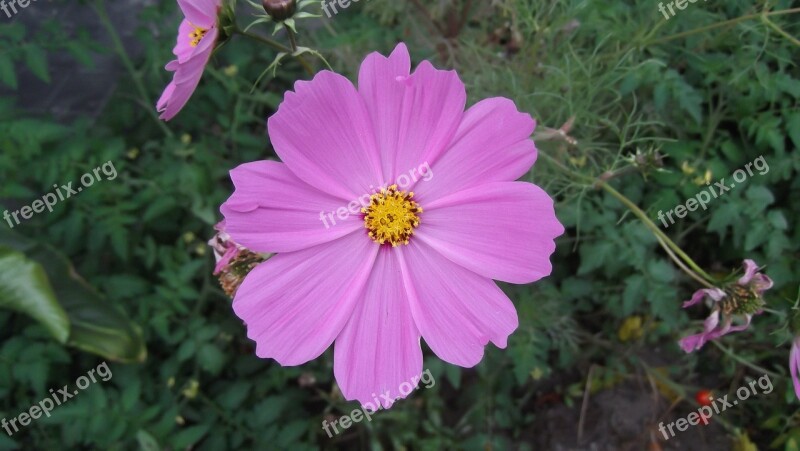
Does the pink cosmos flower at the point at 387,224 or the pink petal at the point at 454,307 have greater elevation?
the pink cosmos flower at the point at 387,224

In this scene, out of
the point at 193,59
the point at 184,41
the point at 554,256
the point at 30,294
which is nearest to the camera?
the point at 193,59

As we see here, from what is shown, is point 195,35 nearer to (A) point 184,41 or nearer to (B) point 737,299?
(A) point 184,41

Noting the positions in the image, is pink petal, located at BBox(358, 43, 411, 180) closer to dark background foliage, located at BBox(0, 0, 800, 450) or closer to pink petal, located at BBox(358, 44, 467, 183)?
pink petal, located at BBox(358, 44, 467, 183)

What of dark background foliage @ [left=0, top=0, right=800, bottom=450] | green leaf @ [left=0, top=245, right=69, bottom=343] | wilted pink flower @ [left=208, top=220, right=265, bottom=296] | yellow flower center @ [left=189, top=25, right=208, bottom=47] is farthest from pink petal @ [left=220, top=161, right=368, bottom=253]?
green leaf @ [left=0, top=245, right=69, bottom=343]

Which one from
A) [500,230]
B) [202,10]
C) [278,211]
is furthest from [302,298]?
[202,10]

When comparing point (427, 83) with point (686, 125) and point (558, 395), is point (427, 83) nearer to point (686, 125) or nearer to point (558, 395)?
point (686, 125)

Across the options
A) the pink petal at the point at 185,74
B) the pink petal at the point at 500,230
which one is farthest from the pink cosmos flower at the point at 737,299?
the pink petal at the point at 185,74

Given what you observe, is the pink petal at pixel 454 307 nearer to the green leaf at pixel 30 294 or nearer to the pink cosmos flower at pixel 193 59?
the pink cosmos flower at pixel 193 59

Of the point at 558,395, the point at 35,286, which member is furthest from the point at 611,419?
the point at 35,286
